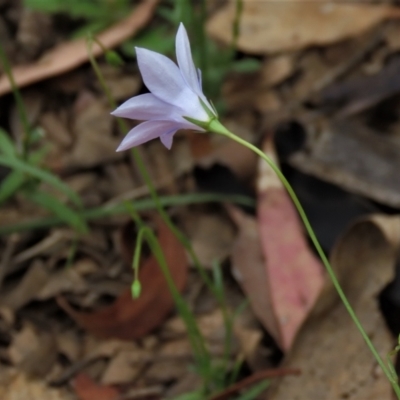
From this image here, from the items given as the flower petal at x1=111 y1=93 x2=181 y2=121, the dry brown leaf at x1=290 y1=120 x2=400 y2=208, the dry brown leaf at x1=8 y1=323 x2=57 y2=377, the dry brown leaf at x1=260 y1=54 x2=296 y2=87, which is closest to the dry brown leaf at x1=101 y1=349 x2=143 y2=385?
the dry brown leaf at x1=8 y1=323 x2=57 y2=377

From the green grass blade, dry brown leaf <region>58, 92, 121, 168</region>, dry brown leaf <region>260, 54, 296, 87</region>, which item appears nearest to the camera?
the green grass blade

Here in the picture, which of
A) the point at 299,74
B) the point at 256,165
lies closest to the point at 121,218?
the point at 256,165

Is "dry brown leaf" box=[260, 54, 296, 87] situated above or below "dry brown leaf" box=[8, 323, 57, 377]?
above

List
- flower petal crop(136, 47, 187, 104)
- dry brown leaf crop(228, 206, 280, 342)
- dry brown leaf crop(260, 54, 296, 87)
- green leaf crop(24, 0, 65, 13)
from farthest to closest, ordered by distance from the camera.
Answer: dry brown leaf crop(260, 54, 296, 87) → green leaf crop(24, 0, 65, 13) → dry brown leaf crop(228, 206, 280, 342) → flower petal crop(136, 47, 187, 104)

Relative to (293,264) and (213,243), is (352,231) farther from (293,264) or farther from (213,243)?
(213,243)

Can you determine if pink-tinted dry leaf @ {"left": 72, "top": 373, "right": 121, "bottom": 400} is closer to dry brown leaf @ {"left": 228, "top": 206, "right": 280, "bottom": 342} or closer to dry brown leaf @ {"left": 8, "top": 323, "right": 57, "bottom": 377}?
dry brown leaf @ {"left": 8, "top": 323, "right": 57, "bottom": 377}

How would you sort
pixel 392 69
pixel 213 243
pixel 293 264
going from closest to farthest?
pixel 293 264 < pixel 213 243 < pixel 392 69

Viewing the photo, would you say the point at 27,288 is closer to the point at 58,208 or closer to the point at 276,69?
the point at 58,208
